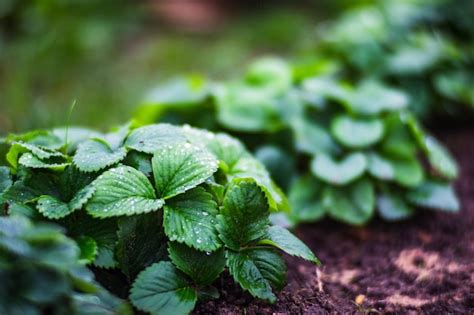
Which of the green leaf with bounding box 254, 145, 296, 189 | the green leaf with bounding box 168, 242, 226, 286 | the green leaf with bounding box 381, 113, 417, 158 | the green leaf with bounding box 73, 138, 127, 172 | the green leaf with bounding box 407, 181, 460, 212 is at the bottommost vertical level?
the green leaf with bounding box 407, 181, 460, 212

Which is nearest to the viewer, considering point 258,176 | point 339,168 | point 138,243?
point 138,243

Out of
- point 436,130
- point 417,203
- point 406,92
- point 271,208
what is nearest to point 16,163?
point 271,208

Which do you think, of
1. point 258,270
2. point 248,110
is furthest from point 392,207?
point 258,270

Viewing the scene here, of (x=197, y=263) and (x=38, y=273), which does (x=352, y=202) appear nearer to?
(x=197, y=263)

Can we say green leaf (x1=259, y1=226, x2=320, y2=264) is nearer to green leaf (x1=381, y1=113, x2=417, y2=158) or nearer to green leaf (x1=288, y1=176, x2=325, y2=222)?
green leaf (x1=288, y1=176, x2=325, y2=222)

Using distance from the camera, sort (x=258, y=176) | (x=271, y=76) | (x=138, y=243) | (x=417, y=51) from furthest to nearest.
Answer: (x=417, y=51) → (x=271, y=76) → (x=258, y=176) → (x=138, y=243)

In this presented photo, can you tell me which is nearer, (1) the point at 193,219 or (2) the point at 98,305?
(2) the point at 98,305

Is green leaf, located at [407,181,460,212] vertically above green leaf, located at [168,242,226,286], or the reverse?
green leaf, located at [168,242,226,286]

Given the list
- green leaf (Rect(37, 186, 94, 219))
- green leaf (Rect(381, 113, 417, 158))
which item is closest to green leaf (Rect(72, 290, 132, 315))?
green leaf (Rect(37, 186, 94, 219))
